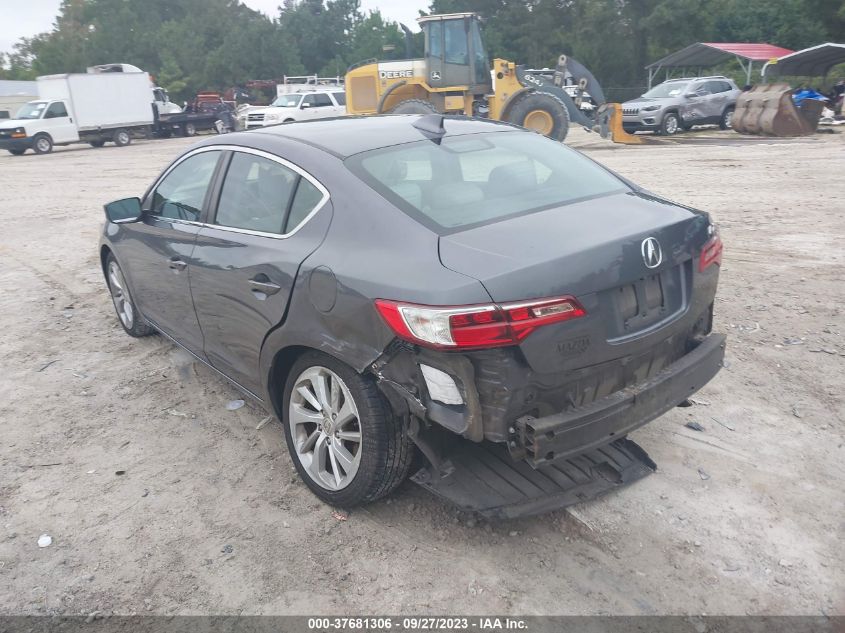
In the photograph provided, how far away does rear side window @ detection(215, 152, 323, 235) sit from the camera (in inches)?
129

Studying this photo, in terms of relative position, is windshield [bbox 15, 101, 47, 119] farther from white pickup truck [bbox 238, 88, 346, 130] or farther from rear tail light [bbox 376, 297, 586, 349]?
rear tail light [bbox 376, 297, 586, 349]

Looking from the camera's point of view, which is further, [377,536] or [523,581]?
[377,536]

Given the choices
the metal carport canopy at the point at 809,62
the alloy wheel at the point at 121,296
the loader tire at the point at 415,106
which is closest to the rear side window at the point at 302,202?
the alloy wheel at the point at 121,296

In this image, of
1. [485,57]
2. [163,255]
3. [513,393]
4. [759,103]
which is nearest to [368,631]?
[513,393]

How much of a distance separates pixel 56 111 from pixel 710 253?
30.0 metres

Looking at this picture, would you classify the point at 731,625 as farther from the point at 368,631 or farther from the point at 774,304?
the point at 774,304

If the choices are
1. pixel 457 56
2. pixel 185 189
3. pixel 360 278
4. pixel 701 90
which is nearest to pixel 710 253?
pixel 360 278

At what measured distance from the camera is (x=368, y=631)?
8.36 feet

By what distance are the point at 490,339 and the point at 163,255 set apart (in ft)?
8.69

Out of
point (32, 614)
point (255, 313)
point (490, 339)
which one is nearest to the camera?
point (490, 339)

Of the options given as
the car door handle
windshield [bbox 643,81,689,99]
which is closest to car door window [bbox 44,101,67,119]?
windshield [bbox 643,81,689,99]

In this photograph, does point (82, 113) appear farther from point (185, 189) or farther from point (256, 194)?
point (256, 194)

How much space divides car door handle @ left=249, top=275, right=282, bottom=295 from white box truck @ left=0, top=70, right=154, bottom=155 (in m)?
27.5

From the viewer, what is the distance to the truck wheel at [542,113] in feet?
56.0
